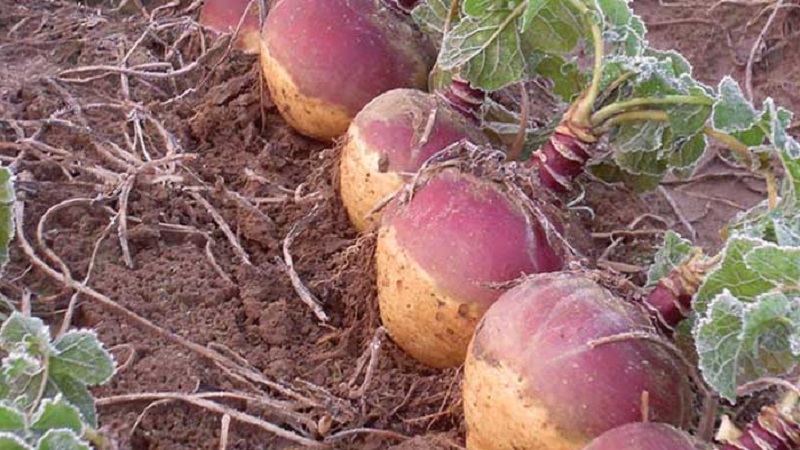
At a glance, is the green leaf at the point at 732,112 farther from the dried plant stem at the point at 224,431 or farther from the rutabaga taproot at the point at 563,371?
the dried plant stem at the point at 224,431

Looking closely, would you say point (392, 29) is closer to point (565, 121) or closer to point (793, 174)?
point (565, 121)

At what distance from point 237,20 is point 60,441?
5.39 ft

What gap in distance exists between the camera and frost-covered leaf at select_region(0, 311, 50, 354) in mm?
1417

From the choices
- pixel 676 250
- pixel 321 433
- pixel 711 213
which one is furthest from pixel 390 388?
pixel 711 213

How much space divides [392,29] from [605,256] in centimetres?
66

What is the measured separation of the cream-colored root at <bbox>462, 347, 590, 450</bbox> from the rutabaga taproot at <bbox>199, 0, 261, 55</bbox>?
1285mm

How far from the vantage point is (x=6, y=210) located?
1777mm

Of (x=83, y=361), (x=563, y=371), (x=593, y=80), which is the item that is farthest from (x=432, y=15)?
(x=83, y=361)

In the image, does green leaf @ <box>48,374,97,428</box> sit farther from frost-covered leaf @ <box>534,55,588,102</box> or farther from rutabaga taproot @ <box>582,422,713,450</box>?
frost-covered leaf @ <box>534,55,588,102</box>

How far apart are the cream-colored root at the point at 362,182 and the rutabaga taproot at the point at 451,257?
171mm

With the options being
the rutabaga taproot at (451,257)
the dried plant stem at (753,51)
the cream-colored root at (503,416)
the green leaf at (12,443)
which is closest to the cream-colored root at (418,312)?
the rutabaga taproot at (451,257)

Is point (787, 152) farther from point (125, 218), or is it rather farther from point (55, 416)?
point (125, 218)

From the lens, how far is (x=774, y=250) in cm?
136

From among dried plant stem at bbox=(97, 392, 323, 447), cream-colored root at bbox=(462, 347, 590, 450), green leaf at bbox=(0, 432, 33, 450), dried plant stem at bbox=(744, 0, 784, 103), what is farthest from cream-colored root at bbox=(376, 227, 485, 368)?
dried plant stem at bbox=(744, 0, 784, 103)
